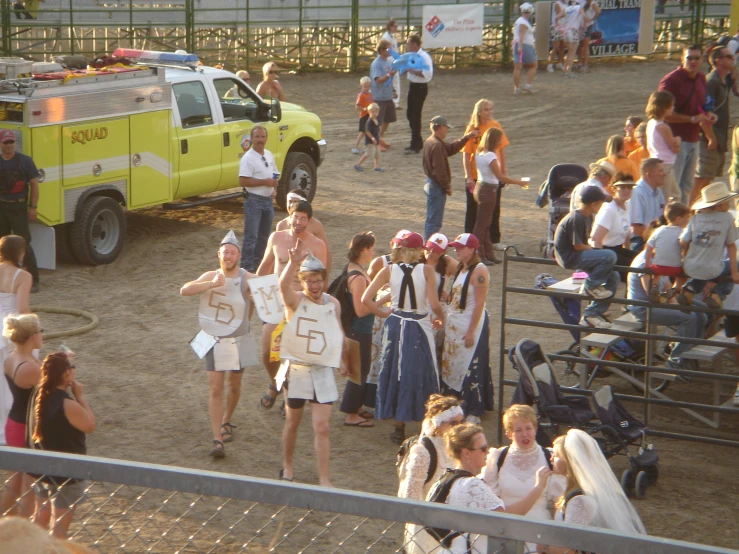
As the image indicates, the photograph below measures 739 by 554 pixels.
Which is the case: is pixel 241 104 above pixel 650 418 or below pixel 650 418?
above

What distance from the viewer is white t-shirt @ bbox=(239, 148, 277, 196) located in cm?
1145

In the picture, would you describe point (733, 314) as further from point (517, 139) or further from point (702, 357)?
point (517, 139)

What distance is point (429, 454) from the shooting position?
554 cm

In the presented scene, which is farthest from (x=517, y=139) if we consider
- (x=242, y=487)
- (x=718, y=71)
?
(x=242, y=487)

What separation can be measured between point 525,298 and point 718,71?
13.7 ft

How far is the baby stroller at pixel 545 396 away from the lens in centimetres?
737

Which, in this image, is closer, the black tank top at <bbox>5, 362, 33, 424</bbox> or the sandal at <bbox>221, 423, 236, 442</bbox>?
the black tank top at <bbox>5, 362, 33, 424</bbox>

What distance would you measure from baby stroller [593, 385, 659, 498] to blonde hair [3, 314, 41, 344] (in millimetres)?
3757

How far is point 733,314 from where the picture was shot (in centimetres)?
717

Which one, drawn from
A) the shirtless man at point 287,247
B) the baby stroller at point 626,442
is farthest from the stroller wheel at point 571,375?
the shirtless man at point 287,247

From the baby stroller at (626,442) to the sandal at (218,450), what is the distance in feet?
8.78

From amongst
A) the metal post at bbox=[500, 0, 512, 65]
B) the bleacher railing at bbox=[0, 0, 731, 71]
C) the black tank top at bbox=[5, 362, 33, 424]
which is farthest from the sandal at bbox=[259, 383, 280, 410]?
the metal post at bbox=[500, 0, 512, 65]

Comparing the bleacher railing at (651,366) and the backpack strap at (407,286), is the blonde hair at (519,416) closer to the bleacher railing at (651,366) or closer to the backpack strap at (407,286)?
the bleacher railing at (651,366)

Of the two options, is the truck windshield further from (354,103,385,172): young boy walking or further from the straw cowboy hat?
the straw cowboy hat
